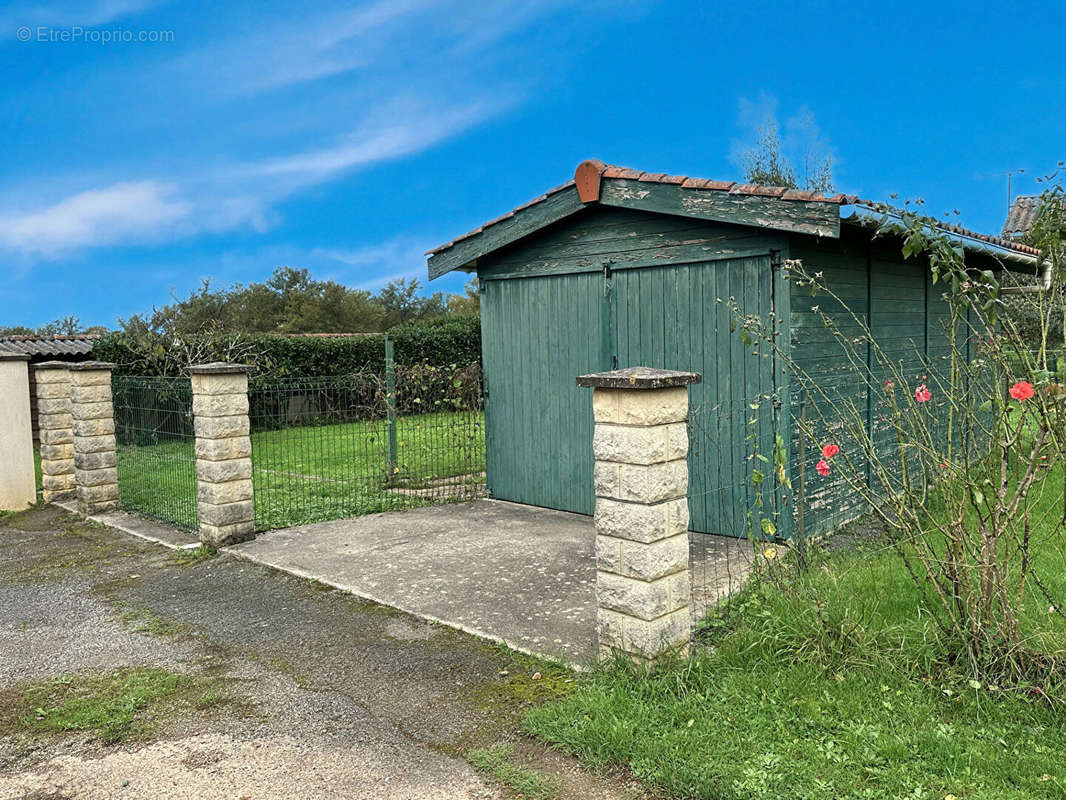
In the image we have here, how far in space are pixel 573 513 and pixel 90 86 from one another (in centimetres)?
1374

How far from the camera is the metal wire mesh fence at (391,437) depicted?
8.16 metres

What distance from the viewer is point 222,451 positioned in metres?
6.38

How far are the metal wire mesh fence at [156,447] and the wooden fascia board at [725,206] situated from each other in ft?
14.2

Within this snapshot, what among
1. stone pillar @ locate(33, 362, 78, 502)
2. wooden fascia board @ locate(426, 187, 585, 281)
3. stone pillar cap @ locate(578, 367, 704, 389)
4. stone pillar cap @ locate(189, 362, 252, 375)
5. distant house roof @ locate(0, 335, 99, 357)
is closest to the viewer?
stone pillar cap @ locate(578, 367, 704, 389)

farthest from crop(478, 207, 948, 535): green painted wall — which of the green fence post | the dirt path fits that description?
the dirt path

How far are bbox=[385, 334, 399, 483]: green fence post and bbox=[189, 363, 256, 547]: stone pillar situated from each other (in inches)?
91.2

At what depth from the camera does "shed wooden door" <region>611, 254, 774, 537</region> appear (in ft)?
19.4

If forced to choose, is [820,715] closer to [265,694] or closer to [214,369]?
[265,694]

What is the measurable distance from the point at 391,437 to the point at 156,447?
251cm

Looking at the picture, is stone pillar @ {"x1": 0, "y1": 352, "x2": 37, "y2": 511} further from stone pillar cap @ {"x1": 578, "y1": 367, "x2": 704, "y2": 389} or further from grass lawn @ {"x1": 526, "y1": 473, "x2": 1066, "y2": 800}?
grass lawn @ {"x1": 526, "y1": 473, "x2": 1066, "y2": 800}

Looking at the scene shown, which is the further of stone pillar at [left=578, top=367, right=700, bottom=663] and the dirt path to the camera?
stone pillar at [left=578, top=367, right=700, bottom=663]

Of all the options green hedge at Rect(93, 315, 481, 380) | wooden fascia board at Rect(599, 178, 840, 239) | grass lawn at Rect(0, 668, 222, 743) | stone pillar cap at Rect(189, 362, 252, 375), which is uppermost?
wooden fascia board at Rect(599, 178, 840, 239)

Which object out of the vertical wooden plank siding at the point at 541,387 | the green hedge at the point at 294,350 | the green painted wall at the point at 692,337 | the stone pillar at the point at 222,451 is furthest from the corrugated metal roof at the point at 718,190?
the green hedge at the point at 294,350

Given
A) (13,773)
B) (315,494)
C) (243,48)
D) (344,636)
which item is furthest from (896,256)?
(243,48)
